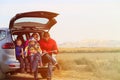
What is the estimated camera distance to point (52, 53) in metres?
13.9

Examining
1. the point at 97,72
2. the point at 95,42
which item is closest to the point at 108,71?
the point at 97,72

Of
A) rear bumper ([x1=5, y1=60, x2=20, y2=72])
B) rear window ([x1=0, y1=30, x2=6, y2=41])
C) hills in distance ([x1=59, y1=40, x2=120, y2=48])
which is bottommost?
hills in distance ([x1=59, y1=40, x2=120, y2=48])

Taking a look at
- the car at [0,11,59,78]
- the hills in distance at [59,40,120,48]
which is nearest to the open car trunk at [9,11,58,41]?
the car at [0,11,59,78]

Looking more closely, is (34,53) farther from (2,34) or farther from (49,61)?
(2,34)

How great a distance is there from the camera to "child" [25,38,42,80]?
44.8 ft

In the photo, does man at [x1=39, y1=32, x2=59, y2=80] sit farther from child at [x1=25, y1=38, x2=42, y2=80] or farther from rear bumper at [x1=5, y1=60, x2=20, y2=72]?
rear bumper at [x1=5, y1=60, x2=20, y2=72]

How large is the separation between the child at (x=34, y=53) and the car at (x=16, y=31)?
0.40 m

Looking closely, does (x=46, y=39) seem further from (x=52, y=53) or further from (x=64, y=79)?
(x=64, y=79)

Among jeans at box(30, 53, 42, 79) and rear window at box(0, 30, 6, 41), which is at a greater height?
rear window at box(0, 30, 6, 41)

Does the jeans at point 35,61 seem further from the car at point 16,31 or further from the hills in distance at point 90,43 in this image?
the hills in distance at point 90,43

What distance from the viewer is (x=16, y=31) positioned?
14156 millimetres

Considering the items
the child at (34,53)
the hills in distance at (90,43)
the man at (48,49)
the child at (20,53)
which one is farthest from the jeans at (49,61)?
the hills in distance at (90,43)

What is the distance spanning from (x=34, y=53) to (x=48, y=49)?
1.54 ft

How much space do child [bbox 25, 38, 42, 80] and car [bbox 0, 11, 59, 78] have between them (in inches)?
15.9
